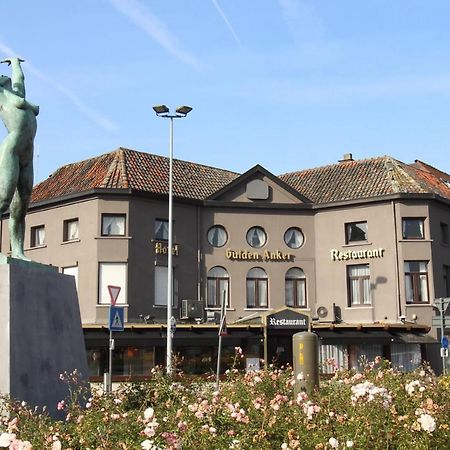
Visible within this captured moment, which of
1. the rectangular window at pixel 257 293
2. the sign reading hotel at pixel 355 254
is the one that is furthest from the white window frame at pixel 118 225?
the sign reading hotel at pixel 355 254

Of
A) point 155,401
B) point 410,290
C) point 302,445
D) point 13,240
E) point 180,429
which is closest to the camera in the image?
point 180,429

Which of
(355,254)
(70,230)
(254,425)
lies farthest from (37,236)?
(254,425)

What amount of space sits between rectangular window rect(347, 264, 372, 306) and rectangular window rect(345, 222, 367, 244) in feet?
4.23

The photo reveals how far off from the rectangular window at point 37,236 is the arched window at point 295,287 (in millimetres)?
11842

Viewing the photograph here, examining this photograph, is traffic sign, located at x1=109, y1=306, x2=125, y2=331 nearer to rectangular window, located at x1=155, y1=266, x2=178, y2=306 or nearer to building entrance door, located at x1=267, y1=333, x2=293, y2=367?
rectangular window, located at x1=155, y1=266, x2=178, y2=306

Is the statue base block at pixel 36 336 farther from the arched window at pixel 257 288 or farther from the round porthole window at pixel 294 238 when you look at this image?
the round porthole window at pixel 294 238

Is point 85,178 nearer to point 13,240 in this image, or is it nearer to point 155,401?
point 13,240

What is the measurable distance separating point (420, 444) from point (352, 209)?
27578mm

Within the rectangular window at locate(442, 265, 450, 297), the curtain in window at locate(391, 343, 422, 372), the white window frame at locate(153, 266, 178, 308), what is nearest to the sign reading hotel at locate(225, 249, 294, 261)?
the white window frame at locate(153, 266, 178, 308)

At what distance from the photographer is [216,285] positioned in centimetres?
3222

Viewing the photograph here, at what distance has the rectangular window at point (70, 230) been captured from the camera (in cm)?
3111

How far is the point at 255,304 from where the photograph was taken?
32.2 metres

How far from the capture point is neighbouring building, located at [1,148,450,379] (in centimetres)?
2972

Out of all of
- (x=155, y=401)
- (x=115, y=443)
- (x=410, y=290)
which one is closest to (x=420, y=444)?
(x=115, y=443)
